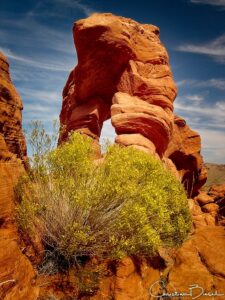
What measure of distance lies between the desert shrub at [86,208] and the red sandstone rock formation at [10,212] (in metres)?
0.80

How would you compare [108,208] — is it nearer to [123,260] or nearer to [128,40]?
[123,260]

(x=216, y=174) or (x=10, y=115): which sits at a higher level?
(x=216, y=174)

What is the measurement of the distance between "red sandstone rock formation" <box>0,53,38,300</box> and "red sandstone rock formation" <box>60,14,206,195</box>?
12490mm

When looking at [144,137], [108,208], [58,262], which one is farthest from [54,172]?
[144,137]

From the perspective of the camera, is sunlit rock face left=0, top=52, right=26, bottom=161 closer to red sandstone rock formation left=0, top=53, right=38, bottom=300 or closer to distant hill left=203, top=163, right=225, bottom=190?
red sandstone rock formation left=0, top=53, right=38, bottom=300

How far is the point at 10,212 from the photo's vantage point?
7004mm

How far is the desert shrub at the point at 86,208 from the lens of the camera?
887 cm

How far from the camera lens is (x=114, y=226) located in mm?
9922

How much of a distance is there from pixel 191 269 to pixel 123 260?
8.14 ft

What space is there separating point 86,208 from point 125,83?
17878 mm
